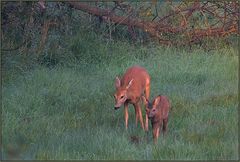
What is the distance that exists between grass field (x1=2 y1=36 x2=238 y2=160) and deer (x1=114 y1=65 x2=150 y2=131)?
0.19 metres

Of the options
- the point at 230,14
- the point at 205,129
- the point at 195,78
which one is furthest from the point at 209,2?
the point at 205,129

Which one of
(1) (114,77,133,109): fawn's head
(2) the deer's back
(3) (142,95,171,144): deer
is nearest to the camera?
(3) (142,95,171,144): deer

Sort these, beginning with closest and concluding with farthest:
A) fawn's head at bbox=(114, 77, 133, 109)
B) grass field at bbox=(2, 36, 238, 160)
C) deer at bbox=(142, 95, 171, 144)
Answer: grass field at bbox=(2, 36, 238, 160)
deer at bbox=(142, 95, 171, 144)
fawn's head at bbox=(114, 77, 133, 109)

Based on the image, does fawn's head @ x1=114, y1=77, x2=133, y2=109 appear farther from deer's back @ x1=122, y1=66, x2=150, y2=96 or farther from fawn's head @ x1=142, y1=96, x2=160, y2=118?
fawn's head @ x1=142, y1=96, x2=160, y2=118

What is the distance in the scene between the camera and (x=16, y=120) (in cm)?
719

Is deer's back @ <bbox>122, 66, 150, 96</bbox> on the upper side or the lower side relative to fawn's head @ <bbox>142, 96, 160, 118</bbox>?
upper

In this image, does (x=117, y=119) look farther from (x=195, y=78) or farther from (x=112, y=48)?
(x=112, y=48)

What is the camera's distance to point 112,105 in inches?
329

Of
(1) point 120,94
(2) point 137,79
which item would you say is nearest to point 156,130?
(1) point 120,94

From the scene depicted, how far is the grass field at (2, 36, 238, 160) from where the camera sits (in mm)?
6027

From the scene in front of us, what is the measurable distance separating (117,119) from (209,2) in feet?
17.5

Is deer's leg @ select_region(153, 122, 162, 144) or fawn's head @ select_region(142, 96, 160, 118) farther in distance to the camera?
fawn's head @ select_region(142, 96, 160, 118)

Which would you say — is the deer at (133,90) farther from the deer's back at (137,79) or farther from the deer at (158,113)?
the deer at (158,113)

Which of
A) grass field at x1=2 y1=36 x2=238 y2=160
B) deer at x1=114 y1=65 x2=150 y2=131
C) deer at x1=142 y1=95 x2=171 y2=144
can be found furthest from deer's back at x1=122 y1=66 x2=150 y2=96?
deer at x1=142 y1=95 x2=171 y2=144
